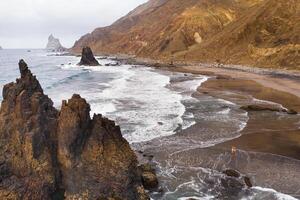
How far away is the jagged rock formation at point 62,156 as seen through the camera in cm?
1770

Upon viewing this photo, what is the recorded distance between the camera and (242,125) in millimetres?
36031

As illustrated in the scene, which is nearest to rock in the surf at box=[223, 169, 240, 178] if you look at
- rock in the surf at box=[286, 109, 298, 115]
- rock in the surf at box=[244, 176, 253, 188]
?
rock in the surf at box=[244, 176, 253, 188]

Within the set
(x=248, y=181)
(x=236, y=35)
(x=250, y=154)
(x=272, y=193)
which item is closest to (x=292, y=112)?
(x=250, y=154)

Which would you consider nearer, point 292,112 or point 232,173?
point 232,173

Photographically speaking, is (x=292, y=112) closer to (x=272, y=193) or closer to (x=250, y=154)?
(x=250, y=154)

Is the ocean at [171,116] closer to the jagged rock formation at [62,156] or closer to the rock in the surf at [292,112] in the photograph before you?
the jagged rock formation at [62,156]

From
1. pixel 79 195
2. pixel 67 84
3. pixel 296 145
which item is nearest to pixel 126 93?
pixel 67 84

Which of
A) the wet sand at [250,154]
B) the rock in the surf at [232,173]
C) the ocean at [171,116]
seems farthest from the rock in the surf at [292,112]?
the rock in the surf at [232,173]

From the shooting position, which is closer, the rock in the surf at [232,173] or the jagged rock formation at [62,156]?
the jagged rock formation at [62,156]

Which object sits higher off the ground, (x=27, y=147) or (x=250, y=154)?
(x=27, y=147)

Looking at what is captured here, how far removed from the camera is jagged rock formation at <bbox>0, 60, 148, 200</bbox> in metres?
17.7

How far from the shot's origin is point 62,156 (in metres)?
18.6

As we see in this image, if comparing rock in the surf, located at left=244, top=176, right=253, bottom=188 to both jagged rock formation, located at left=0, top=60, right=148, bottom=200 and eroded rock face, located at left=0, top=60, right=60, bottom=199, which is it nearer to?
jagged rock formation, located at left=0, top=60, right=148, bottom=200

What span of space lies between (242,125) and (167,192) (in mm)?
16206
